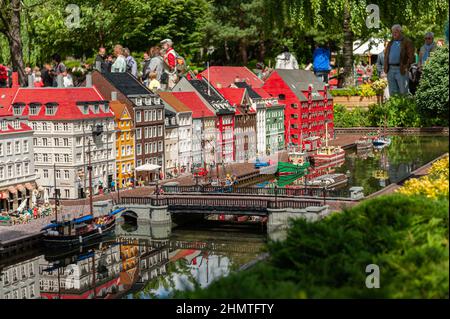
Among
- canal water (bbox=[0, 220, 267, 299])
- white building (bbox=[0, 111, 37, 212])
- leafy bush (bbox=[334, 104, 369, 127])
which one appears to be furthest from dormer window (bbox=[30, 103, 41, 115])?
leafy bush (bbox=[334, 104, 369, 127])

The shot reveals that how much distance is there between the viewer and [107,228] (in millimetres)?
77562

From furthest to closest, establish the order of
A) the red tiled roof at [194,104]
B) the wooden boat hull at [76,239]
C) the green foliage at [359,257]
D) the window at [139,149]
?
the red tiled roof at [194,104] → the window at [139,149] → the wooden boat hull at [76,239] → the green foliage at [359,257]

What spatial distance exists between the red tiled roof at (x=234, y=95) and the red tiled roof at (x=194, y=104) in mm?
5403

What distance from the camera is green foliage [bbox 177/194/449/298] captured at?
3069 centimetres

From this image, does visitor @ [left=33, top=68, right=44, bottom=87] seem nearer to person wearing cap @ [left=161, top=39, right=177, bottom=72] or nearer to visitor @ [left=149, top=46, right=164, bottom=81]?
visitor @ [left=149, top=46, right=164, bottom=81]

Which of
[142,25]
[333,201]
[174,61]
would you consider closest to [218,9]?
[142,25]

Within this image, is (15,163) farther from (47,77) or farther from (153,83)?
(153,83)

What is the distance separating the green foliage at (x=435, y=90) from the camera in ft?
173

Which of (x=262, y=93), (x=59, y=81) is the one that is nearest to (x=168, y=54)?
(x=59, y=81)

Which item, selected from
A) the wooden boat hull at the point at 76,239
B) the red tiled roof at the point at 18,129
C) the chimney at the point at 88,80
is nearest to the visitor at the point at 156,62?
the chimney at the point at 88,80

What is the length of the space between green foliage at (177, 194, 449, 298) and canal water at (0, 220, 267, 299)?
1664 cm

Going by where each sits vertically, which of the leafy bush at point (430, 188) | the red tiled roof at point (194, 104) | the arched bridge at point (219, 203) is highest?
the red tiled roof at point (194, 104)

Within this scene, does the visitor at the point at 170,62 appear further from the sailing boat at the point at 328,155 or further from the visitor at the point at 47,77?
the sailing boat at the point at 328,155

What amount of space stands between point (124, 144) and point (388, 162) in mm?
31568
